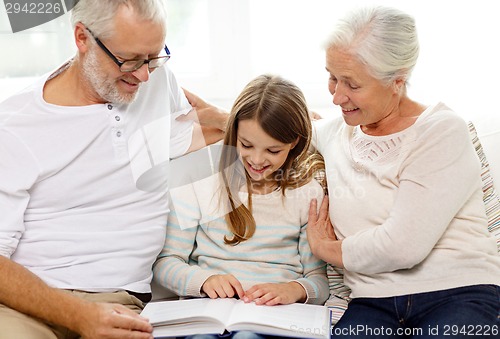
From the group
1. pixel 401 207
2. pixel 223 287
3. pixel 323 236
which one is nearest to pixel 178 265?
pixel 223 287

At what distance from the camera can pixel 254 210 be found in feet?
6.54

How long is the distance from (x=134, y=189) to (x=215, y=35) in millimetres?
1142

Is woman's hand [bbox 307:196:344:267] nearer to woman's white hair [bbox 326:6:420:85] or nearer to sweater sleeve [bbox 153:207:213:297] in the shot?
sweater sleeve [bbox 153:207:213:297]

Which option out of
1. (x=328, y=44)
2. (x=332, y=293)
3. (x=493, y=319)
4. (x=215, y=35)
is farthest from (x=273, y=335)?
(x=215, y=35)

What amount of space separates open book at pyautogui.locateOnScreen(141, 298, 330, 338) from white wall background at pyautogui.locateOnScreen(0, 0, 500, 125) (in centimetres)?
129

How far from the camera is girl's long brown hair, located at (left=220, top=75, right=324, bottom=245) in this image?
1.88 metres

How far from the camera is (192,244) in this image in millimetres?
2014

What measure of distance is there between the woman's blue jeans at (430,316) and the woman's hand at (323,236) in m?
0.15

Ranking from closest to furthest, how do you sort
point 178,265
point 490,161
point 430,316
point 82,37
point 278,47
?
point 430,316 < point 82,37 < point 178,265 < point 490,161 < point 278,47

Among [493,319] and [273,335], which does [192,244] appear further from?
[493,319]

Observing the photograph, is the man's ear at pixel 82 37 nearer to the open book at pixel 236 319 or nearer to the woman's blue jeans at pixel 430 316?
the open book at pixel 236 319

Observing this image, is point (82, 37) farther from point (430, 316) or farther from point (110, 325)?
point (430, 316)

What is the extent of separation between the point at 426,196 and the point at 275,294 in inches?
17.9

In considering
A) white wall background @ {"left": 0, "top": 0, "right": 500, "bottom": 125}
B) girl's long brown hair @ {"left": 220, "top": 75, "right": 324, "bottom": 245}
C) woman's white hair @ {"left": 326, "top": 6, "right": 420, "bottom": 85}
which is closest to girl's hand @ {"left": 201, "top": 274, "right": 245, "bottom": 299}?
girl's long brown hair @ {"left": 220, "top": 75, "right": 324, "bottom": 245}
